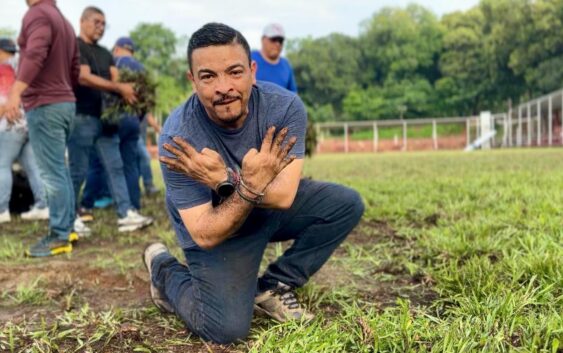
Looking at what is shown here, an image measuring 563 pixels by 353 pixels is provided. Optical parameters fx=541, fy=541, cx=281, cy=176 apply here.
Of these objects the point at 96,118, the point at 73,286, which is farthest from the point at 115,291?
the point at 96,118

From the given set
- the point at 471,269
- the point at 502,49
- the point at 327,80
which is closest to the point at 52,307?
the point at 471,269

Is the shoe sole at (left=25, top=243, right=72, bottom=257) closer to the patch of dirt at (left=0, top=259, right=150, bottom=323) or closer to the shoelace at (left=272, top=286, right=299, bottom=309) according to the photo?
the patch of dirt at (left=0, top=259, right=150, bottom=323)

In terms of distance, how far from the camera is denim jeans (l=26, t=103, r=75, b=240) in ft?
14.2

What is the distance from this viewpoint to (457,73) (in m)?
55.6

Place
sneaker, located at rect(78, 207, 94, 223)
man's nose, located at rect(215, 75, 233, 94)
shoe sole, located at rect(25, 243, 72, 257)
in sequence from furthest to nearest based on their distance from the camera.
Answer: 1. sneaker, located at rect(78, 207, 94, 223)
2. shoe sole, located at rect(25, 243, 72, 257)
3. man's nose, located at rect(215, 75, 233, 94)

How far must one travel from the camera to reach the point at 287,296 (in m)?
2.80

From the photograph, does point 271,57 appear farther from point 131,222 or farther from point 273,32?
point 131,222

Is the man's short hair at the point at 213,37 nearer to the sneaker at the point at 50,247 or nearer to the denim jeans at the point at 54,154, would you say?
the denim jeans at the point at 54,154

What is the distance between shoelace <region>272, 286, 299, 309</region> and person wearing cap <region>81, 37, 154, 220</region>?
3.05 meters

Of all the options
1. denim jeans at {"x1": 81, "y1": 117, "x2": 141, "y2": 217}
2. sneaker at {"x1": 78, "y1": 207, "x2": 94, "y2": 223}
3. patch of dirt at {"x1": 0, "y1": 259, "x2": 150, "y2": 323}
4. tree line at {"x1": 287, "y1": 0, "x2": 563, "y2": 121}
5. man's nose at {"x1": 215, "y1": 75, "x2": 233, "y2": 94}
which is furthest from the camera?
tree line at {"x1": 287, "y1": 0, "x2": 563, "y2": 121}

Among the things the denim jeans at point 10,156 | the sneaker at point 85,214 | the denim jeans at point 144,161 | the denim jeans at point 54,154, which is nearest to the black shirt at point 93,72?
the denim jeans at point 54,154

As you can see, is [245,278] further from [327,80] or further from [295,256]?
[327,80]

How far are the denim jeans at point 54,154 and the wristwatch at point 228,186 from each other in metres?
2.55

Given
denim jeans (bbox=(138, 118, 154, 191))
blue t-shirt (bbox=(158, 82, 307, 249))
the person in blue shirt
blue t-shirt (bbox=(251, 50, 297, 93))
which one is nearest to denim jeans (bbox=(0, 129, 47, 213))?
denim jeans (bbox=(138, 118, 154, 191))
